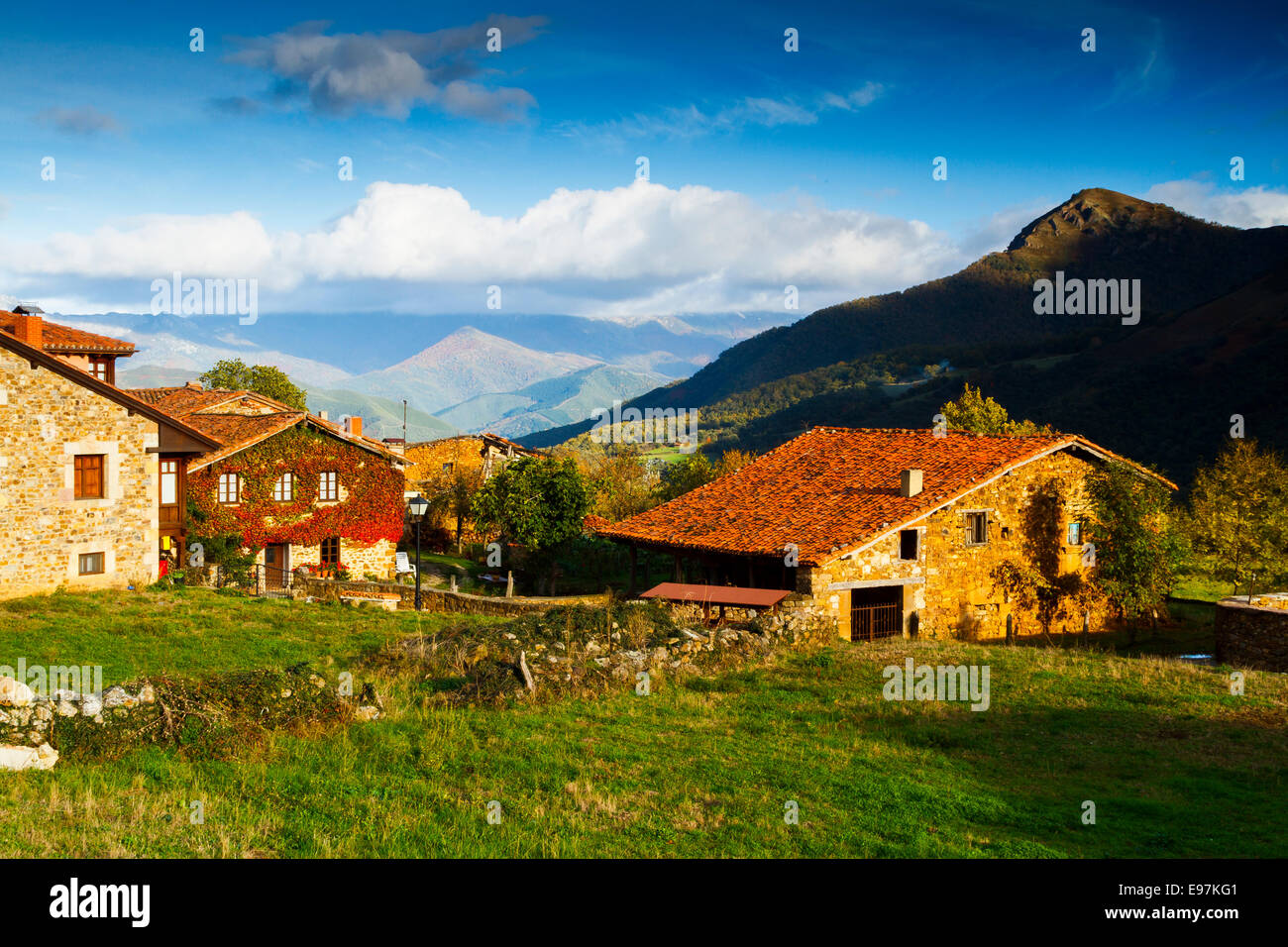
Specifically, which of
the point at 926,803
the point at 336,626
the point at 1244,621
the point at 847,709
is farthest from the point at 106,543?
the point at 1244,621

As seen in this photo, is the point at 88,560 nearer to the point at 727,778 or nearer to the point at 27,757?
the point at 27,757

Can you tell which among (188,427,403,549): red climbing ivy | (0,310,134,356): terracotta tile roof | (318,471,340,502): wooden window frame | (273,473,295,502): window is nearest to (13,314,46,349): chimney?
(0,310,134,356): terracotta tile roof

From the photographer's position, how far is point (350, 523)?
4028 cm

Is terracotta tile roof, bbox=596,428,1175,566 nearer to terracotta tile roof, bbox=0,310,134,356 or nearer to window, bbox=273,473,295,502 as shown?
window, bbox=273,473,295,502

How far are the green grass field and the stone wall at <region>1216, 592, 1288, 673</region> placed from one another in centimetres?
568

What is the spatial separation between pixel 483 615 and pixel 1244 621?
20.4 m

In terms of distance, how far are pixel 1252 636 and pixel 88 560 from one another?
31.2 meters

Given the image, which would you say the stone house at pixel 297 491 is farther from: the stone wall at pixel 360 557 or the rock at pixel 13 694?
the rock at pixel 13 694

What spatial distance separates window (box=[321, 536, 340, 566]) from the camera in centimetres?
3991

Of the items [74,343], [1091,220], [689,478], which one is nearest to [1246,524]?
[689,478]

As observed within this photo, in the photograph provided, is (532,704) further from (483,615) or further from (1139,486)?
(1139,486)

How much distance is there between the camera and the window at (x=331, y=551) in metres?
Answer: 39.9

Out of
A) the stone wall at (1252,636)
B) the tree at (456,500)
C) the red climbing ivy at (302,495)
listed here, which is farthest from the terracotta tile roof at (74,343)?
the stone wall at (1252,636)

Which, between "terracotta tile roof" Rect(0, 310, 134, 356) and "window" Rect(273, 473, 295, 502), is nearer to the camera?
"terracotta tile roof" Rect(0, 310, 134, 356)
